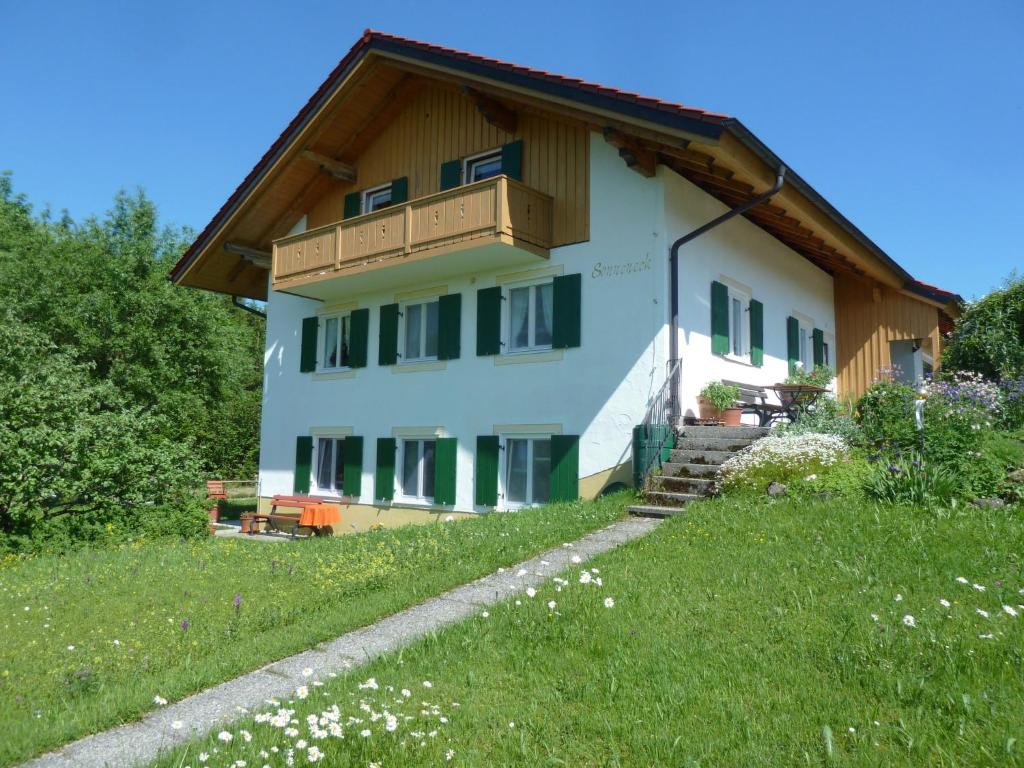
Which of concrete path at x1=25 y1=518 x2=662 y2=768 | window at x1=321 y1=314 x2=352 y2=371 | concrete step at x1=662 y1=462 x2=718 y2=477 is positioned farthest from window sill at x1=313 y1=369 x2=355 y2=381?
concrete path at x1=25 y1=518 x2=662 y2=768

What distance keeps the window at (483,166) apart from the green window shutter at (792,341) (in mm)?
Answer: 6945

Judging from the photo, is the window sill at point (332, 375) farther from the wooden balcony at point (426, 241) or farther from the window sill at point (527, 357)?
the window sill at point (527, 357)

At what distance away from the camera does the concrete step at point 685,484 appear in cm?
995

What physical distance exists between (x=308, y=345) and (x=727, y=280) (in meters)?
9.25

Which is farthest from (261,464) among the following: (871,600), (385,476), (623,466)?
(871,600)

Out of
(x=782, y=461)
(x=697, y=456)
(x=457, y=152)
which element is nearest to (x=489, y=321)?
(x=457, y=152)

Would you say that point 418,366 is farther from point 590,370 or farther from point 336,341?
point 590,370

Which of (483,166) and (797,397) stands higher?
(483,166)

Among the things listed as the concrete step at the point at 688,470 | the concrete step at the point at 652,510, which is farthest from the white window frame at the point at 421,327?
the concrete step at the point at 652,510

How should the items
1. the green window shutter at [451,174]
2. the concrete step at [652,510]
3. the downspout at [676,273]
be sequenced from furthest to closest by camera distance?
1. the green window shutter at [451,174]
2. the downspout at [676,273]
3. the concrete step at [652,510]

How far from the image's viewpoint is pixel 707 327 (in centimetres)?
1296

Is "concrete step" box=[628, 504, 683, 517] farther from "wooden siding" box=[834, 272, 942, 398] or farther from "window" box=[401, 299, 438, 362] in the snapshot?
"wooden siding" box=[834, 272, 942, 398]

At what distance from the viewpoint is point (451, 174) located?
14.7m

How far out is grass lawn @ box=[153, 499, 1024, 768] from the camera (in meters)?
3.47
